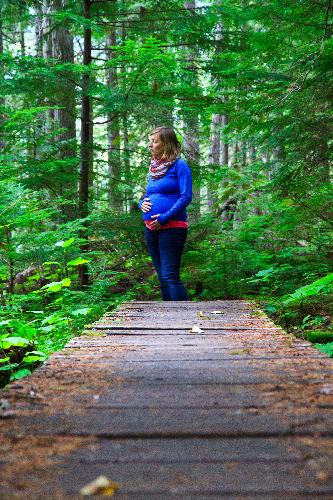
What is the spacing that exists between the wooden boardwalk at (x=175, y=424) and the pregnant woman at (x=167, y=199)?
3.16 meters

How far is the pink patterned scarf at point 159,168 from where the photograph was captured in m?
6.65

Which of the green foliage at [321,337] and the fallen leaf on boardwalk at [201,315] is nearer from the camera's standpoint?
the fallen leaf on boardwalk at [201,315]

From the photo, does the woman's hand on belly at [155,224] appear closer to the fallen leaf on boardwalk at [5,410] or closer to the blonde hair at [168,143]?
the blonde hair at [168,143]

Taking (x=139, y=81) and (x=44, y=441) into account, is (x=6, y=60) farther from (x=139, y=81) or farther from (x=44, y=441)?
(x=44, y=441)

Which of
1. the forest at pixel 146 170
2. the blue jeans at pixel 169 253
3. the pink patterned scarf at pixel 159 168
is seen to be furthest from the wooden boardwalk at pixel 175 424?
the pink patterned scarf at pixel 159 168

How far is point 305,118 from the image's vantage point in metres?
7.36

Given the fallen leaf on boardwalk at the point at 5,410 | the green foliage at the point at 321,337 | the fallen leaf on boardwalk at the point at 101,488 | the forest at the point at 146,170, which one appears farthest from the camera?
the forest at the point at 146,170

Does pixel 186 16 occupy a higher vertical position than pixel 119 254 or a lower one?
higher

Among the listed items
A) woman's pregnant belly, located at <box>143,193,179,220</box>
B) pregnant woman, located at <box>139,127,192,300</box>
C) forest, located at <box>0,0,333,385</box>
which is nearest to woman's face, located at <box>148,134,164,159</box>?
pregnant woman, located at <box>139,127,192,300</box>

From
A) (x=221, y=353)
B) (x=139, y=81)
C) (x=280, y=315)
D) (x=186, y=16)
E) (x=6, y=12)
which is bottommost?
(x=280, y=315)

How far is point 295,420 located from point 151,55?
268 inches

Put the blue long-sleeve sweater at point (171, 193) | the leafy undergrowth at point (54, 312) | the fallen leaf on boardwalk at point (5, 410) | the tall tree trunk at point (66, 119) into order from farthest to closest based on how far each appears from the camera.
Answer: the tall tree trunk at point (66, 119), the blue long-sleeve sweater at point (171, 193), the leafy undergrowth at point (54, 312), the fallen leaf on boardwalk at point (5, 410)

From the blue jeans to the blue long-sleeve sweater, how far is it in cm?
20

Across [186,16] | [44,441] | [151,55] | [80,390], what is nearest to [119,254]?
[151,55]
